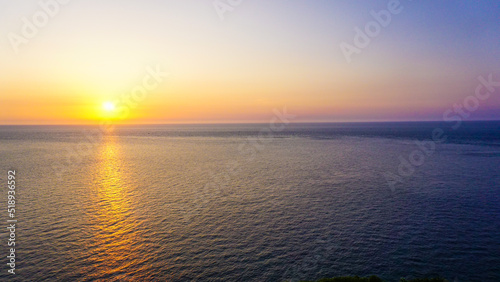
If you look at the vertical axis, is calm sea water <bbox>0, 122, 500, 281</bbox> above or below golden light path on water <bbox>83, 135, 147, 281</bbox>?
above

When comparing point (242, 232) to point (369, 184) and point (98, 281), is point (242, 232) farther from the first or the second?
point (369, 184)

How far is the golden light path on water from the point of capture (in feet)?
107

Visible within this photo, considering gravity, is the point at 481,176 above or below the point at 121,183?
above

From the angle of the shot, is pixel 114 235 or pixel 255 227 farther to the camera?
pixel 255 227

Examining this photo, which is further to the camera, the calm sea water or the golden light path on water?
the golden light path on water

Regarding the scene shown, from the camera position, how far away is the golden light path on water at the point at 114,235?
3275 centimetres

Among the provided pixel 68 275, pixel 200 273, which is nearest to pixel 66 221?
pixel 68 275

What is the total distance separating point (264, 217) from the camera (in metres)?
48.1

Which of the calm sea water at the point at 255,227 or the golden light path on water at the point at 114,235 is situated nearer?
the calm sea water at the point at 255,227

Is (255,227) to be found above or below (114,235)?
above

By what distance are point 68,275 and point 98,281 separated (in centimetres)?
428

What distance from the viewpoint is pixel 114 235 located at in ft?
137

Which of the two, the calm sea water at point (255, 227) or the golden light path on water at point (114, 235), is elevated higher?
the calm sea water at point (255, 227)

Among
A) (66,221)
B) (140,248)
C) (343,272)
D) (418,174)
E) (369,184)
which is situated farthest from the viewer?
(418,174)
